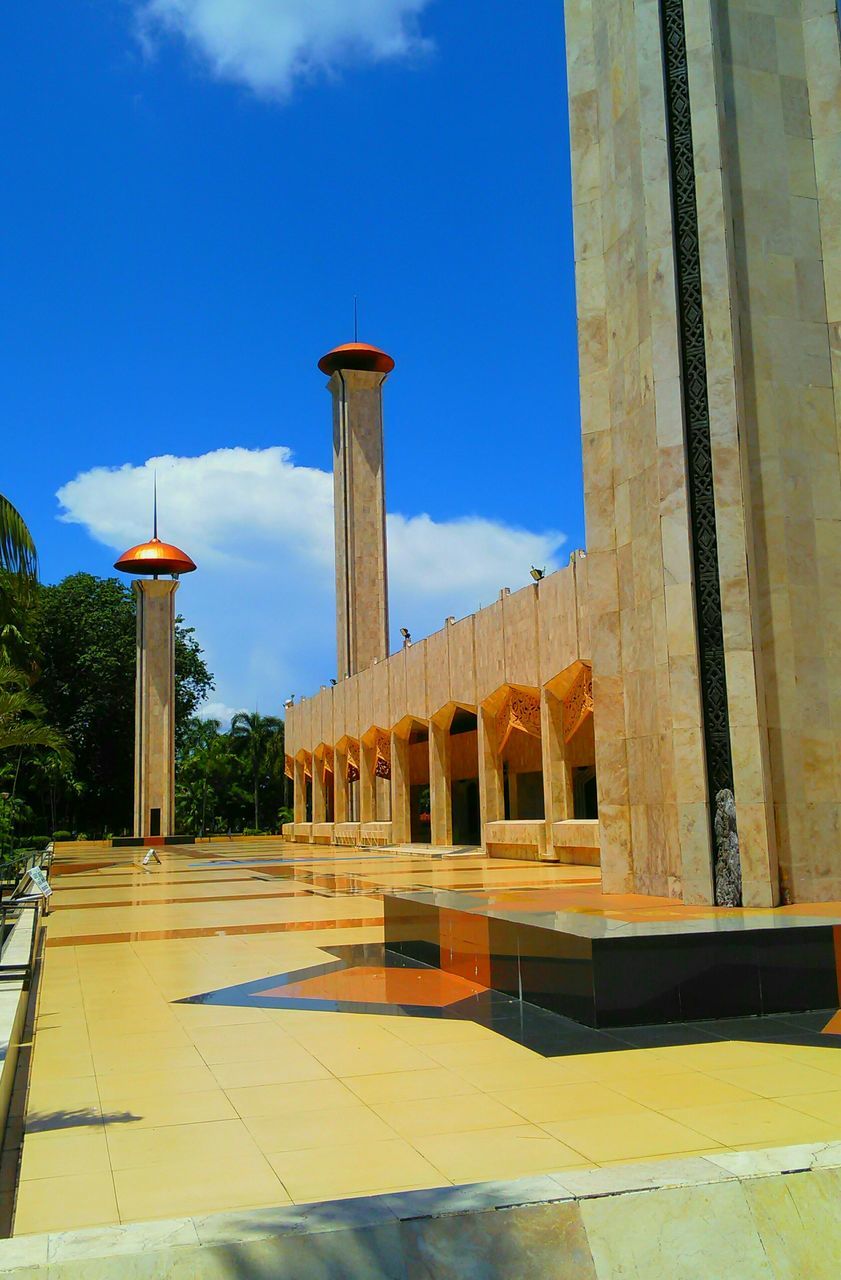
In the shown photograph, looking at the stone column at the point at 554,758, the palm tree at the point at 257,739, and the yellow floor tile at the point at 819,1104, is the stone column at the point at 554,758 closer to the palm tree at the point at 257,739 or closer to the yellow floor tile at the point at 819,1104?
the yellow floor tile at the point at 819,1104

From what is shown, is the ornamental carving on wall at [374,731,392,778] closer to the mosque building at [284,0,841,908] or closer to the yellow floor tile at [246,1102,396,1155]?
the mosque building at [284,0,841,908]

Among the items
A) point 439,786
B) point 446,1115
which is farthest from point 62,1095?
point 439,786

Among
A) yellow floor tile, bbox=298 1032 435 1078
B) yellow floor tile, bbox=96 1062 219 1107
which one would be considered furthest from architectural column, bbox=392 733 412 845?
yellow floor tile, bbox=96 1062 219 1107

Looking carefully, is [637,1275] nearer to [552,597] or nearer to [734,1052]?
[734,1052]

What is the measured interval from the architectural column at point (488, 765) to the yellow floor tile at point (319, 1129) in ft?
73.7

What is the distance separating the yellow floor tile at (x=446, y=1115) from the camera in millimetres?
4219

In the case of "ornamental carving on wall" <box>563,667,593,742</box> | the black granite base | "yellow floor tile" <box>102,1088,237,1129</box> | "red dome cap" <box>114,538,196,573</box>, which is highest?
"red dome cap" <box>114,538,196,573</box>

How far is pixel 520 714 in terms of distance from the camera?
25406 mm

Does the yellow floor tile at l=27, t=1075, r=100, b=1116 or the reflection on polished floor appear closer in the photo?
the reflection on polished floor

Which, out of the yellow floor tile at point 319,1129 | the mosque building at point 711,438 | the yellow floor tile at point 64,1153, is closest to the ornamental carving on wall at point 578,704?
the mosque building at point 711,438

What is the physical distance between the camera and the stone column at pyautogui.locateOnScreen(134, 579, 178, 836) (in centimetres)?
4684

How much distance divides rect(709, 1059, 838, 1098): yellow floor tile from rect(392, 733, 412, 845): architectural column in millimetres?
27621

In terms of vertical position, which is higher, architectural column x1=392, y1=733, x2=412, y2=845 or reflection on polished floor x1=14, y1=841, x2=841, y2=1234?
architectural column x1=392, y1=733, x2=412, y2=845

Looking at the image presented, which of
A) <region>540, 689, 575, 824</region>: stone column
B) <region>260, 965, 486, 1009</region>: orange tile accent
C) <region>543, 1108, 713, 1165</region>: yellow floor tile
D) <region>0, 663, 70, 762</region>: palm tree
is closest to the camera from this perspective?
<region>543, 1108, 713, 1165</region>: yellow floor tile
